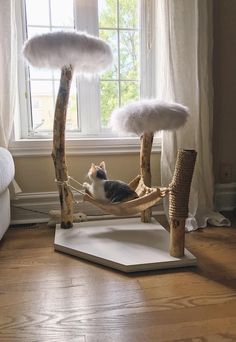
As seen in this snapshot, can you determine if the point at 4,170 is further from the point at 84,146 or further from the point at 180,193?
the point at 180,193

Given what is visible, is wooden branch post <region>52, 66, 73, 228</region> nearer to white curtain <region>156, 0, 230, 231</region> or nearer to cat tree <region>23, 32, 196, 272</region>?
cat tree <region>23, 32, 196, 272</region>

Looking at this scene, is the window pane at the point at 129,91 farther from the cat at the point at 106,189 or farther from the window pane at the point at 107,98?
the cat at the point at 106,189

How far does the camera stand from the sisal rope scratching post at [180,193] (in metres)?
1.28

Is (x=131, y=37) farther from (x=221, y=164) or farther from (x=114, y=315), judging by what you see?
(x=114, y=315)

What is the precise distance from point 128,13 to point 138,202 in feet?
4.46

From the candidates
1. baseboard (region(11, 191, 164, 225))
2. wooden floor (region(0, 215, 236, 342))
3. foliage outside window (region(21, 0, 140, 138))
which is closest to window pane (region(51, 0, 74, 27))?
foliage outside window (region(21, 0, 140, 138))

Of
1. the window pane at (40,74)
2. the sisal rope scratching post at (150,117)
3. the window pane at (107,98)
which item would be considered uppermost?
the window pane at (40,74)

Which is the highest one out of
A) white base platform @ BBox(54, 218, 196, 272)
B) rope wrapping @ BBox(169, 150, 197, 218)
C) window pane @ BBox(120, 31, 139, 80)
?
window pane @ BBox(120, 31, 139, 80)

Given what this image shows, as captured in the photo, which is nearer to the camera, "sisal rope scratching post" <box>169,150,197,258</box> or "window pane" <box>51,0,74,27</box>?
"sisal rope scratching post" <box>169,150,197,258</box>

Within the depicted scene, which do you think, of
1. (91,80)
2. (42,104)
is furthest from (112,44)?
(42,104)

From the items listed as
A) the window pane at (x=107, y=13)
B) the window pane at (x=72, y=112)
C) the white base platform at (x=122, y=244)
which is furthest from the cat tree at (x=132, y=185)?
the window pane at (x=107, y=13)

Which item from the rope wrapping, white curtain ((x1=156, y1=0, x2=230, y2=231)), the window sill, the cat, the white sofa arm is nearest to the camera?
the rope wrapping

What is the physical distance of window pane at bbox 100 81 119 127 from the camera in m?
2.16

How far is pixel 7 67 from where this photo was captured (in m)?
1.76
